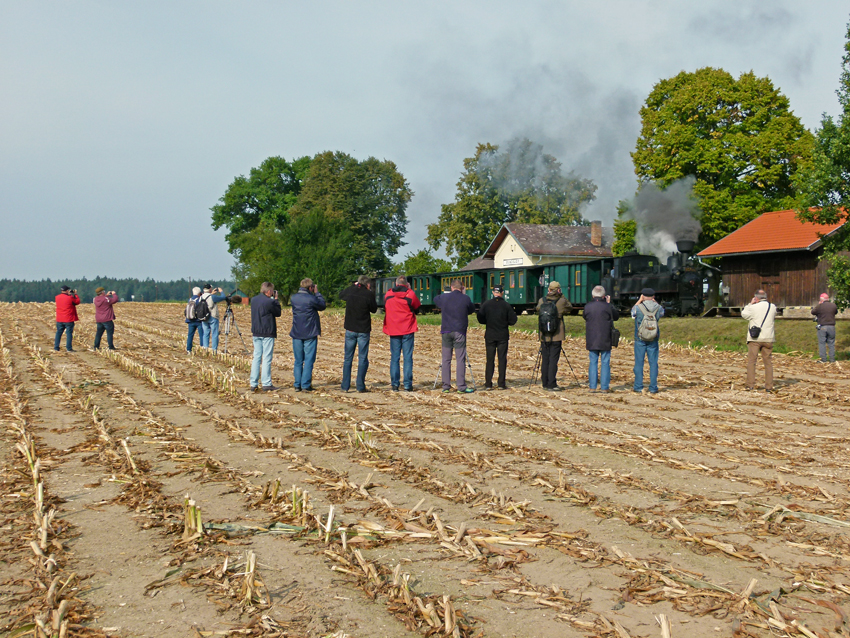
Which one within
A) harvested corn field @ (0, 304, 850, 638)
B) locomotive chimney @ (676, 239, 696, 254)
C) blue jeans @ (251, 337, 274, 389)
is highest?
locomotive chimney @ (676, 239, 696, 254)

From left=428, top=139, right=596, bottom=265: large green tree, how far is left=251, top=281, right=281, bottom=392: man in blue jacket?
175 feet

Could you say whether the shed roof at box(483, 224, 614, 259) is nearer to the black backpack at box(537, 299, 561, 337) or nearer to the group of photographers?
the group of photographers

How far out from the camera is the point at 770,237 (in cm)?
3500

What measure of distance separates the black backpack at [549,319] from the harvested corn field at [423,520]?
2167 millimetres

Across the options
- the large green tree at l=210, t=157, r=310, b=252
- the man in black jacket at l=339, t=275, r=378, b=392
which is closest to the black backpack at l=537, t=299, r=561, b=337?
the man in black jacket at l=339, t=275, r=378, b=392

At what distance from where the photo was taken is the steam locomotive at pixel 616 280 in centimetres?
3309

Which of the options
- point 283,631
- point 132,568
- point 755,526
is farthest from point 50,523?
point 755,526

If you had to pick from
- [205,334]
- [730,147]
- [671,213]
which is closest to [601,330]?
[205,334]

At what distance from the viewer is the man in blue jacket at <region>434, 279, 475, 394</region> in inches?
528

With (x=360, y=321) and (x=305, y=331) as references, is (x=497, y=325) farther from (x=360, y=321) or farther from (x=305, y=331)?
(x=305, y=331)

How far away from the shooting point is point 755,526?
5.70m

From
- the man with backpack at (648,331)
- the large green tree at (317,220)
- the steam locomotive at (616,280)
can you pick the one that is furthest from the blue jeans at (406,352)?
the large green tree at (317,220)

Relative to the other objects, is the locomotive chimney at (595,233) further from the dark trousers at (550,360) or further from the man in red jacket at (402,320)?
the man in red jacket at (402,320)

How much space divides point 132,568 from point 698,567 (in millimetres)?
3466
